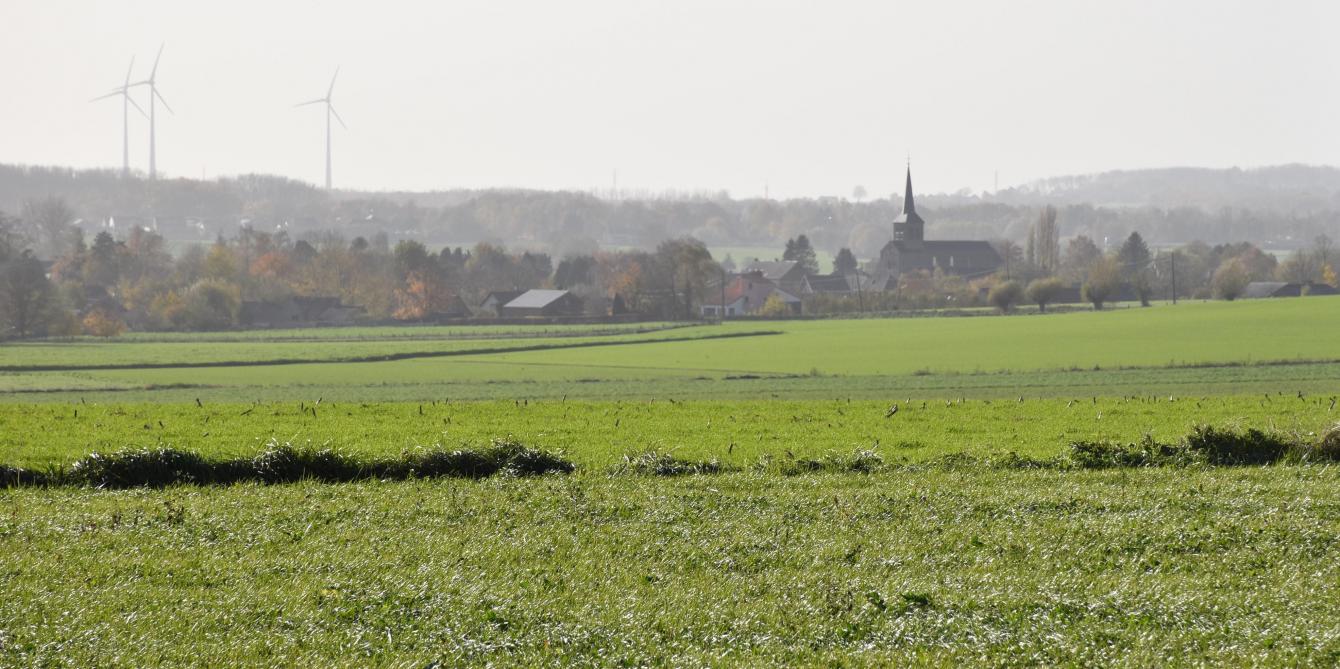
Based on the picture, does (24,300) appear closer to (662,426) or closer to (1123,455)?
(662,426)

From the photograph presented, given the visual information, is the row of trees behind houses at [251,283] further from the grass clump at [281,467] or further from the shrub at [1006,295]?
the grass clump at [281,467]

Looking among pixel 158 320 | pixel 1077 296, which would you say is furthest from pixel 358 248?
pixel 1077 296

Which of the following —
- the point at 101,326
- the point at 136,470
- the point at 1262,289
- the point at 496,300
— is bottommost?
the point at 101,326

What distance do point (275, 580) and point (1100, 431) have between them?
1691 cm

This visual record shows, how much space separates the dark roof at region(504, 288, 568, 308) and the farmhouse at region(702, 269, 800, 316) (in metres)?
19.2

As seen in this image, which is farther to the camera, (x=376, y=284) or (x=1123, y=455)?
(x=376, y=284)

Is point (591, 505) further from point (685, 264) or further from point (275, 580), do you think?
point (685, 264)

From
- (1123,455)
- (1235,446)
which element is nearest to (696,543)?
(1123,455)

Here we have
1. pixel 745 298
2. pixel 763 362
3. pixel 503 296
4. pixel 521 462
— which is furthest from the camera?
pixel 745 298

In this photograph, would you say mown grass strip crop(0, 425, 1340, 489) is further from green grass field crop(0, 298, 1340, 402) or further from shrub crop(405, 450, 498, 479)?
green grass field crop(0, 298, 1340, 402)

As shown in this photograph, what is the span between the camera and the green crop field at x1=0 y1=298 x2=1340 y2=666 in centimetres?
1148

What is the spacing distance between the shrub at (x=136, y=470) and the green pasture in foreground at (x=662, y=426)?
2.92ft

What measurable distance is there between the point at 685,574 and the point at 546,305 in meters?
141

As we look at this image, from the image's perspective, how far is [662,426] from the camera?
28.1 m
